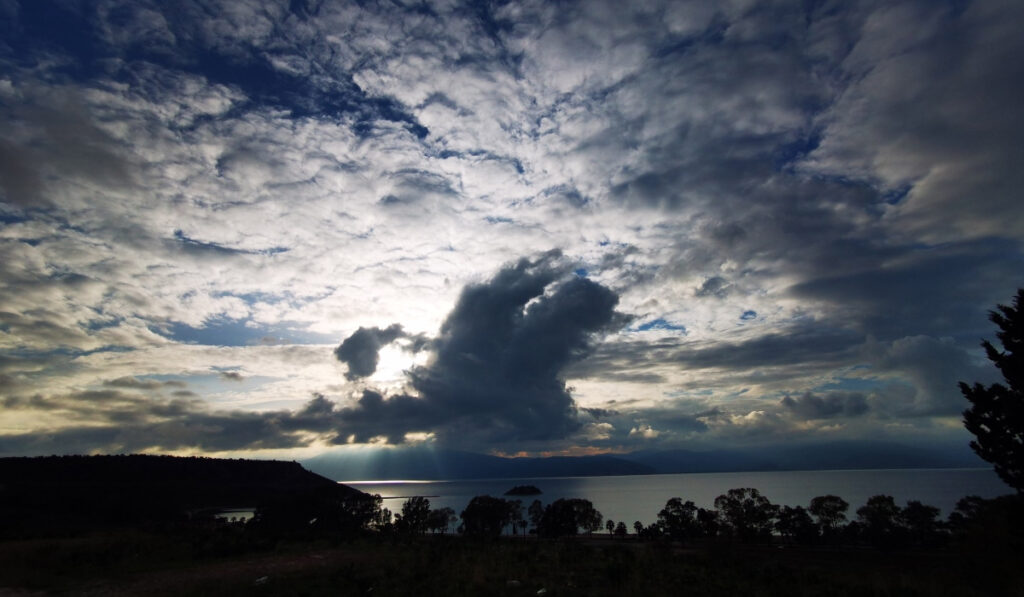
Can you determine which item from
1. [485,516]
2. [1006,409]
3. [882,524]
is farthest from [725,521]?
[1006,409]

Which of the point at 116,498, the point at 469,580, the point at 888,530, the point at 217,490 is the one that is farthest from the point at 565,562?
the point at 217,490

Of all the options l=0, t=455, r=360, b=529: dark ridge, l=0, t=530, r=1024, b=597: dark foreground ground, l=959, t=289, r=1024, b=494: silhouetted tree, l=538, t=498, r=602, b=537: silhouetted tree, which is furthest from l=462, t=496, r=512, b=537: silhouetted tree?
l=959, t=289, r=1024, b=494: silhouetted tree

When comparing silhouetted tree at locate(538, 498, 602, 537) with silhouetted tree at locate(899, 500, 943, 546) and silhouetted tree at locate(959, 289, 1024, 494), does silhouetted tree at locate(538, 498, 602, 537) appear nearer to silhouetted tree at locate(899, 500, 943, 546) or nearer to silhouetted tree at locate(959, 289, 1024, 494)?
silhouetted tree at locate(899, 500, 943, 546)

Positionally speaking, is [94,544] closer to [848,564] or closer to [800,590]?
[800,590]

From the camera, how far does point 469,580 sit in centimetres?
2641

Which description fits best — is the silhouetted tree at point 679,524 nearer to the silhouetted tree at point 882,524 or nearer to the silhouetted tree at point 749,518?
the silhouetted tree at point 749,518

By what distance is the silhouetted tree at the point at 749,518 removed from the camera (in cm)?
10300

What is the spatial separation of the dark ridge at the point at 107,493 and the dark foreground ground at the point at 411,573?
98.9 m

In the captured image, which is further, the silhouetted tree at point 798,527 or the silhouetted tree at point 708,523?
the silhouetted tree at point 708,523

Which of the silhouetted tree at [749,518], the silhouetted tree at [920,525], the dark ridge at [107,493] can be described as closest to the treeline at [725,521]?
the silhouetted tree at [749,518]

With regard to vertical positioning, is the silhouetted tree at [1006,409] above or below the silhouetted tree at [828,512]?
above

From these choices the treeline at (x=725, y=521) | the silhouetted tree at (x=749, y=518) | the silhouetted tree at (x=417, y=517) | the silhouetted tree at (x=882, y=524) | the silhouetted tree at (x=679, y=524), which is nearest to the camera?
the silhouetted tree at (x=882, y=524)

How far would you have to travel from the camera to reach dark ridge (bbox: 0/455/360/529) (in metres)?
125

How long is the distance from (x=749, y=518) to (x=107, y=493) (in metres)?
181
